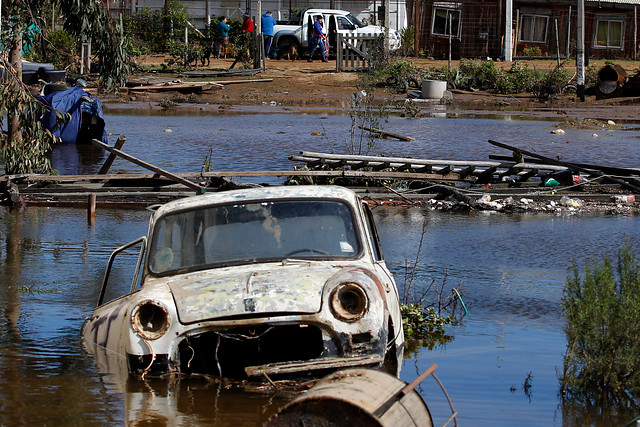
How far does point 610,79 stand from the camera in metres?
31.4

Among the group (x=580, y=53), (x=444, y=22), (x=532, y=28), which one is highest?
(x=444, y=22)

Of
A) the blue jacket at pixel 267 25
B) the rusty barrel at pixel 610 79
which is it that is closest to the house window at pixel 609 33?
the rusty barrel at pixel 610 79

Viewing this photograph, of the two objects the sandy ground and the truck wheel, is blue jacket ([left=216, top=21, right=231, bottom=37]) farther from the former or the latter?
the sandy ground

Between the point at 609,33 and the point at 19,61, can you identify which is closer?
the point at 19,61

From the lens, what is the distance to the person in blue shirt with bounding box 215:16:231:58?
37.6 metres

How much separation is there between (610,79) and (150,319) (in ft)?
96.1

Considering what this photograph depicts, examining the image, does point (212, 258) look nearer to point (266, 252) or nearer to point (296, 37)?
point (266, 252)

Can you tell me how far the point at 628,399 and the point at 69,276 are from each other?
5900 millimetres

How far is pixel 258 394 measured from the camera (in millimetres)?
5270

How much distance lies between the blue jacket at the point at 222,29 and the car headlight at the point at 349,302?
111 feet

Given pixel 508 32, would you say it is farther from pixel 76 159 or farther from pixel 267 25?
pixel 76 159

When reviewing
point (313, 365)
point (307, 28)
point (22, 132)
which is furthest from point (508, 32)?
point (313, 365)

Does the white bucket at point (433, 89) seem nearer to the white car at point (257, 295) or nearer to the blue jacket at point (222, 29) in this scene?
the blue jacket at point (222, 29)

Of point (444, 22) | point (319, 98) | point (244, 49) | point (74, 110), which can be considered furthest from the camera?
point (444, 22)
